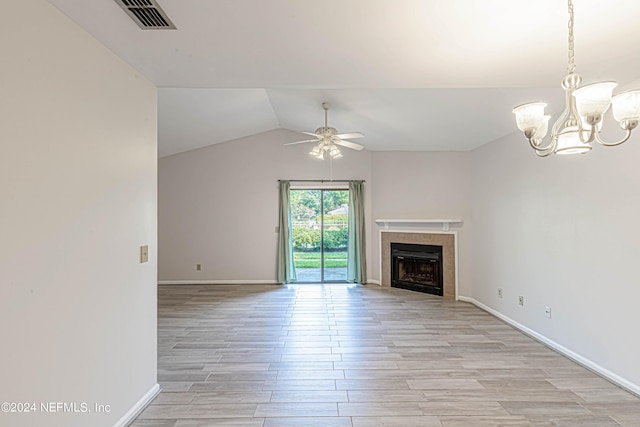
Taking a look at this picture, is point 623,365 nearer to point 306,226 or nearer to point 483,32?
point 483,32

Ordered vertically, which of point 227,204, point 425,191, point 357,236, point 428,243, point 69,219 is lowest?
point 428,243

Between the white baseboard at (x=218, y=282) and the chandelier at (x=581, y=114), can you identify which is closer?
the chandelier at (x=581, y=114)

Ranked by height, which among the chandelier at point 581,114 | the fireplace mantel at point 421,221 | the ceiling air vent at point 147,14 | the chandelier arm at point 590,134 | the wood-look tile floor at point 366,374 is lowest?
the wood-look tile floor at point 366,374

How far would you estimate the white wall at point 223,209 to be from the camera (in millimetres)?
6863

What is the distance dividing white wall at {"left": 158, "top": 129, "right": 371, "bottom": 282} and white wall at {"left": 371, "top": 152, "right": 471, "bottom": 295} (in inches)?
66.7

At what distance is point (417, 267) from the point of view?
6.32 metres

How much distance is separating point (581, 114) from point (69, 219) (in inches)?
101

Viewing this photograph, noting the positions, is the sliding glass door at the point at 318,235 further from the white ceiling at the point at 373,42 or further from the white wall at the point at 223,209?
the white ceiling at the point at 373,42

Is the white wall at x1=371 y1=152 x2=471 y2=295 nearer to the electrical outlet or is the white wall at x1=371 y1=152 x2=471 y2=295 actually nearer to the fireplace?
the fireplace

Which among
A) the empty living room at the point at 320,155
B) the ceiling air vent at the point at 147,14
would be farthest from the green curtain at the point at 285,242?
the ceiling air vent at the point at 147,14

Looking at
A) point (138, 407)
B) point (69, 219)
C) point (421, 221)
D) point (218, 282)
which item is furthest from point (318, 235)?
point (69, 219)

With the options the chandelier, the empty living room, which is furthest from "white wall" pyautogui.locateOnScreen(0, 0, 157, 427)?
the chandelier

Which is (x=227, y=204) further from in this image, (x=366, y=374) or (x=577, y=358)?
(x=577, y=358)

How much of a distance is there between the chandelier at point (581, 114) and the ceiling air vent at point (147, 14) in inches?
73.4
